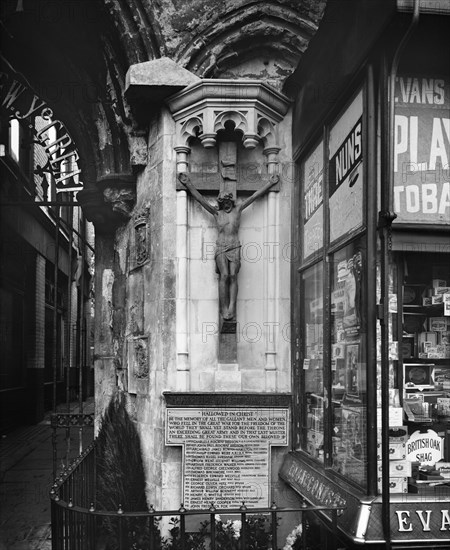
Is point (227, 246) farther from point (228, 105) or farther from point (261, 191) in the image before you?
point (228, 105)

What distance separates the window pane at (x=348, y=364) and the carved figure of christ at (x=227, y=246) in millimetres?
1310

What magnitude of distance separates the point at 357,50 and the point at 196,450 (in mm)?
4078

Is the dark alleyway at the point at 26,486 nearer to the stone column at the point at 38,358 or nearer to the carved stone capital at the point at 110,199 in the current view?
the stone column at the point at 38,358

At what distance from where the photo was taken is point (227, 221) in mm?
7320

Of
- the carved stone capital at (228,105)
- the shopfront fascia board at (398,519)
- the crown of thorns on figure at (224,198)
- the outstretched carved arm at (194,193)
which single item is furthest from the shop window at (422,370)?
the carved stone capital at (228,105)

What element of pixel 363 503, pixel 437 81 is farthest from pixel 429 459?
pixel 437 81

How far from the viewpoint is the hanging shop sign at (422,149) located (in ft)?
18.6

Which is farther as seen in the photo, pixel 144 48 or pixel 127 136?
pixel 127 136

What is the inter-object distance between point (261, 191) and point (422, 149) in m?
2.11

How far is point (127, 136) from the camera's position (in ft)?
27.3

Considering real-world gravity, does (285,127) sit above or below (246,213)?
above

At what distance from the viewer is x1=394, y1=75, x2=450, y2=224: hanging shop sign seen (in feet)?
18.6

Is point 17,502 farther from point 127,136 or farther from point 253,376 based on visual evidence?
point 127,136

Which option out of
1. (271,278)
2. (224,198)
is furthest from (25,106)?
(271,278)
